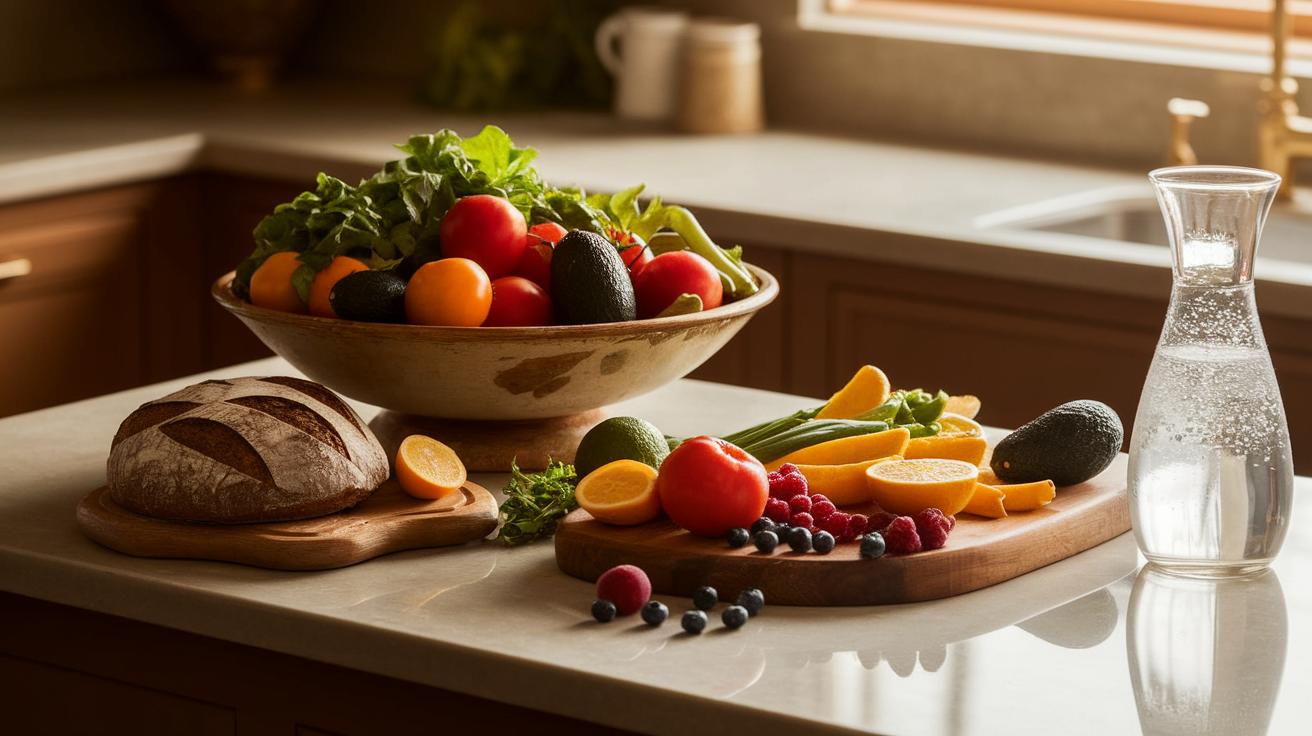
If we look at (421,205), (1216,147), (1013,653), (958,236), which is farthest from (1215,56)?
(1013,653)

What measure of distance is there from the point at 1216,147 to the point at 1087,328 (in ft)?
2.42

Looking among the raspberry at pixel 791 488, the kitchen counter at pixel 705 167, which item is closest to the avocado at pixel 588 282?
the raspberry at pixel 791 488

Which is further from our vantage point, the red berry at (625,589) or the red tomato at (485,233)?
the red tomato at (485,233)

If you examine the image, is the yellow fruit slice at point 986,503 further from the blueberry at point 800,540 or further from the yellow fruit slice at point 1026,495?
the blueberry at point 800,540

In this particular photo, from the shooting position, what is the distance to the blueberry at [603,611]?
1.24 metres

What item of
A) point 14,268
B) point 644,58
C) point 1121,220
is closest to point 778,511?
point 1121,220

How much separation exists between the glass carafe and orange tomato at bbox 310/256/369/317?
0.65m

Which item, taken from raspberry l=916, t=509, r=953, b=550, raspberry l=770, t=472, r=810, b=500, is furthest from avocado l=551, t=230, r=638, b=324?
raspberry l=916, t=509, r=953, b=550

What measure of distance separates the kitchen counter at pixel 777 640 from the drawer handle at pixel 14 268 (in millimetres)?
1538

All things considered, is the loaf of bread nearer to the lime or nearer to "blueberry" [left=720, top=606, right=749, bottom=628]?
the lime

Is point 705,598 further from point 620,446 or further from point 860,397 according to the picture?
point 860,397

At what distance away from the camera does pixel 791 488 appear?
1351 millimetres

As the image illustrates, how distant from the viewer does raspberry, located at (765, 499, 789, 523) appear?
1.32m

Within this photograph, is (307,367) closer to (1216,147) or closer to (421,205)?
(421,205)
